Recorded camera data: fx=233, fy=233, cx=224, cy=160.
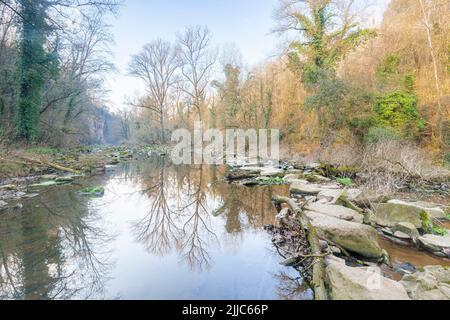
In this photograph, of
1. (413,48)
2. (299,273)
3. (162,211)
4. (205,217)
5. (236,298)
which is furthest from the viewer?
(413,48)

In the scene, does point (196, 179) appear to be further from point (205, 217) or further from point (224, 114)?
point (224, 114)

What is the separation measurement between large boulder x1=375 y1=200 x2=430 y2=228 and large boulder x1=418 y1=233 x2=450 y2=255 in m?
0.33

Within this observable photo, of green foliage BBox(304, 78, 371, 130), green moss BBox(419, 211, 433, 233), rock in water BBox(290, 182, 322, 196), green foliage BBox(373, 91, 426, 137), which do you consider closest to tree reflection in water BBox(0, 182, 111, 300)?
rock in water BBox(290, 182, 322, 196)

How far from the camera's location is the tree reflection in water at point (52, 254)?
2.53 meters

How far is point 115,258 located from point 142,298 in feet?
3.83

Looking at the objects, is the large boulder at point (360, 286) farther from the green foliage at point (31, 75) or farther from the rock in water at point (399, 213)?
the green foliage at point (31, 75)

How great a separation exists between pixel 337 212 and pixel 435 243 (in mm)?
1329

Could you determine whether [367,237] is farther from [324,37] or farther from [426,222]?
[324,37]

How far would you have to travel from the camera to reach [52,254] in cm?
323

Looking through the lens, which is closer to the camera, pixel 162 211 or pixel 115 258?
pixel 115 258

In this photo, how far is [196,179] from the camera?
955 centimetres

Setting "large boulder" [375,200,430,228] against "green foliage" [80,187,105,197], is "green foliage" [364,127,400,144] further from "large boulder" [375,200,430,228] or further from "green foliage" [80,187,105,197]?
"green foliage" [80,187,105,197]

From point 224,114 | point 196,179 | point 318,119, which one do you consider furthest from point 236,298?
point 224,114

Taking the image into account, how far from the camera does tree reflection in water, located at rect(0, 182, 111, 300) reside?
253cm
